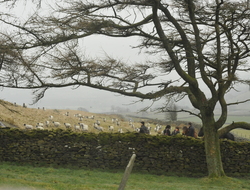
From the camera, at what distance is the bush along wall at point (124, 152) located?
16.1m

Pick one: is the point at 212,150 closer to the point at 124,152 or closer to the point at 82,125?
the point at 124,152

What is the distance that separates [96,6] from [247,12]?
6.38m

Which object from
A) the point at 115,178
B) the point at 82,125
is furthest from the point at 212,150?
the point at 82,125

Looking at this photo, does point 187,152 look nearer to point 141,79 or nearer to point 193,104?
point 193,104

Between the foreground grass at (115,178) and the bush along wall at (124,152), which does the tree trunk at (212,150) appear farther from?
the bush along wall at (124,152)

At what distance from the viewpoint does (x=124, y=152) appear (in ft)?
53.0

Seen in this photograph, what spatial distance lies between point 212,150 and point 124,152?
441 centimetres

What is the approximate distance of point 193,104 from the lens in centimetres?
1497

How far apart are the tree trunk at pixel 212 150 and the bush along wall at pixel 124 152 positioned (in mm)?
2017

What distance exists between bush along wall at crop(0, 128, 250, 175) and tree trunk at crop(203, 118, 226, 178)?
2017 mm

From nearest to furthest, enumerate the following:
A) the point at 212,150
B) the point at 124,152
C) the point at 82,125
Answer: the point at 212,150 < the point at 124,152 < the point at 82,125

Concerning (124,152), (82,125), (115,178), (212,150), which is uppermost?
(82,125)

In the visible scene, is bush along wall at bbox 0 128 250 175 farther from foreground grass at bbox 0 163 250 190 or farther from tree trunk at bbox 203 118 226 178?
tree trunk at bbox 203 118 226 178

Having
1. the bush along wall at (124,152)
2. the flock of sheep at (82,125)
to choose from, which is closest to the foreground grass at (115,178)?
the bush along wall at (124,152)
